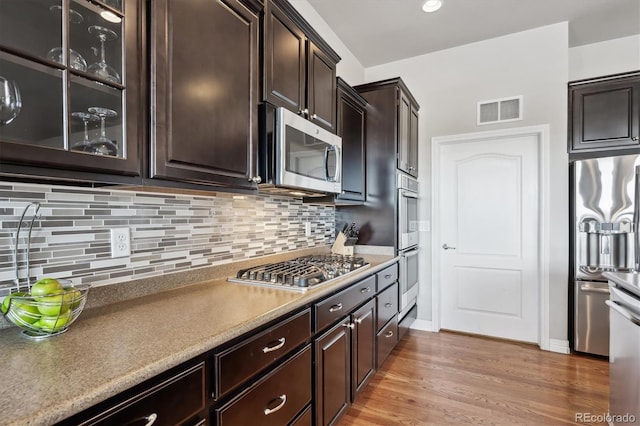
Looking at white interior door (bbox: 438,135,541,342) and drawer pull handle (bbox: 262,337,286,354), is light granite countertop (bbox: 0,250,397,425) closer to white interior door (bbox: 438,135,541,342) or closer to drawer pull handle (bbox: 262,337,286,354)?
drawer pull handle (bbox: 262,337,286,354)

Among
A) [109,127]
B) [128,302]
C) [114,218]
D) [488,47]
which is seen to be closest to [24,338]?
[128,302]

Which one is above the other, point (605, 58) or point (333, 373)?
point (605, 58)

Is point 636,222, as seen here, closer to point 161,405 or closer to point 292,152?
point 292,152

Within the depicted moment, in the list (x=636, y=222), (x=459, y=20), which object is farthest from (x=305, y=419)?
(x=459, y=20)

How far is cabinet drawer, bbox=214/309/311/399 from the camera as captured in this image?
39.7 inches

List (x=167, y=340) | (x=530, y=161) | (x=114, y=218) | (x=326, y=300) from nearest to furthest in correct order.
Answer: (x=167, y=340), (x=114, y=218), (x=326, y=300), (x=530, y=161)

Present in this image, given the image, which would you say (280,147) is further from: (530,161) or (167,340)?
(530,161)

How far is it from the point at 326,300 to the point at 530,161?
263cm

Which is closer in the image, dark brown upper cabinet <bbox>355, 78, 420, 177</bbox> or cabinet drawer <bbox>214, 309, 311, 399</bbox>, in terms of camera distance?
cabinet drawer <bbox>214, 309, 311, 399</bbox>

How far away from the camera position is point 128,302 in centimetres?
129

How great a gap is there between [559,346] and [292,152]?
3.01m

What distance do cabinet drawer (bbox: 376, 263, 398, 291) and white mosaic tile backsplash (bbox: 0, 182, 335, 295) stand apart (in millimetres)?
853

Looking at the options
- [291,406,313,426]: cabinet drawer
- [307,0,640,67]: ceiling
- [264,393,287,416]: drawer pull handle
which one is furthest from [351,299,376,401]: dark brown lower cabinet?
[307,0,640,67]: ceiling

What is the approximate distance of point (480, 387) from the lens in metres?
2.33
